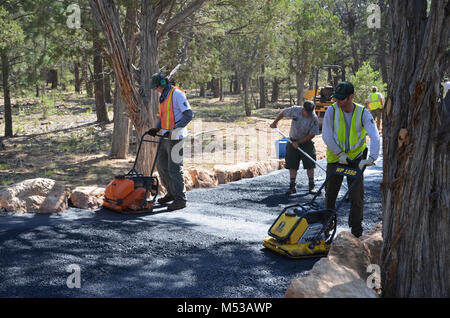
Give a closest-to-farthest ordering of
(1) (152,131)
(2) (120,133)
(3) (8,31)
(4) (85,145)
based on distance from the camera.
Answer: (1) (152,131) < (3) (8,31) < (2) (120,133) < (4) (85,145)

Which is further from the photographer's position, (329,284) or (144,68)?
(144,68)

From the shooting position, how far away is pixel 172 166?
19.6ft

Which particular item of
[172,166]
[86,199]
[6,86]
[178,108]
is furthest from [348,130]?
[6,86]

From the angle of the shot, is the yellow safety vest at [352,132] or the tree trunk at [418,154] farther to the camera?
the yellow safety vest at [352,132]

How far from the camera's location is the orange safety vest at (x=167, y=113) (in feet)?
19.3

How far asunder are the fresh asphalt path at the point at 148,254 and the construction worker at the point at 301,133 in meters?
1.04

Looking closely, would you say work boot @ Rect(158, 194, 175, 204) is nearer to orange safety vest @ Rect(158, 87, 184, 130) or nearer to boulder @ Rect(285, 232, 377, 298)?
orange safety vest @ Rect(158, 87, 184, 130)

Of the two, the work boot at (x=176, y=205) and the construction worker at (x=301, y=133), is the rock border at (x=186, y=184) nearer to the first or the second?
the work boot at (x=176, y=205)

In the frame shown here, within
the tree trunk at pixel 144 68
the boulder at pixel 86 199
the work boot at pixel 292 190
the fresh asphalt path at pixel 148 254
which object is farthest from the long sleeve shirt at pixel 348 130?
the tree trunk at pixel 144 68

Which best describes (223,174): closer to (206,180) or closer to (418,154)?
(206,180)

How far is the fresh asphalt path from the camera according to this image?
3.48 meters

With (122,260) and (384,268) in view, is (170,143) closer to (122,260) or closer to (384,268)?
(122,260)

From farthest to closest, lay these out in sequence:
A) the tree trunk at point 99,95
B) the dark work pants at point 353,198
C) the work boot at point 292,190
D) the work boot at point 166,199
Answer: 1. the tree trunk at point 99,95
2. the work boot at point 292,190
3. the work boot at point 166,199
4. the dark work pants at point 353,198

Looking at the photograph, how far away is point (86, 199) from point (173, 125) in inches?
56.1
